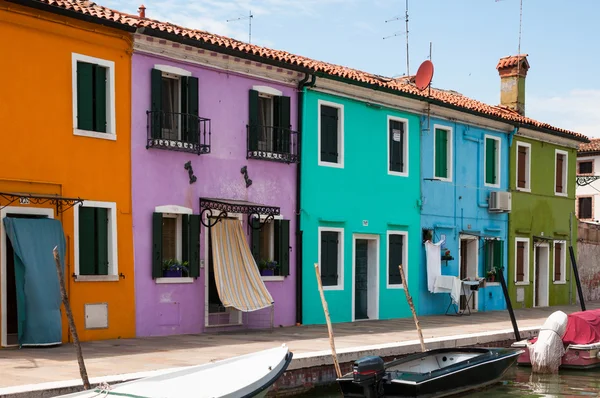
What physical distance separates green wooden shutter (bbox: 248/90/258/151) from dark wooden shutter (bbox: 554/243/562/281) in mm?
15642

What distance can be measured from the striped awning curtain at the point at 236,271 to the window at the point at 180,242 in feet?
1.48

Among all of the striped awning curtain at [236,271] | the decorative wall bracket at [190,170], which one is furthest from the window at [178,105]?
the striped awning curtain at [236,271]

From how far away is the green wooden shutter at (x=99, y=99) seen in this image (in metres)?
16.8

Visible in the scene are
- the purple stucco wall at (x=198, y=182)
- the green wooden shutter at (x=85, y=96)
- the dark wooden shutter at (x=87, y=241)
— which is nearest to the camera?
the dark wooden shutter at (x=87, y=241)

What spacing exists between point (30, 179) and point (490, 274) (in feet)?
52.8

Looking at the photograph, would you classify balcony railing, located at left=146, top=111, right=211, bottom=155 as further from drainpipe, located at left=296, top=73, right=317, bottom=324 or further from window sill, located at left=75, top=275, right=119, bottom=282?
drainpipe, located at left=296, top=73, right=317, bottom=324

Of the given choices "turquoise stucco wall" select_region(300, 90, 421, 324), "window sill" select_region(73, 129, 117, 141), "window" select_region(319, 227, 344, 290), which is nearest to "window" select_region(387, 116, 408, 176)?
"turquoise stucco wall" select_region(300, 90, 421, 324)

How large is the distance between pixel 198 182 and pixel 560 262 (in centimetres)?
1767

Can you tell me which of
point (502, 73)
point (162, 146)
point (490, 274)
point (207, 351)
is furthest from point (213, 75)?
point (502, 73)

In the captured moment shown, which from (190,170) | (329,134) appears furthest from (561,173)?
(190,170)

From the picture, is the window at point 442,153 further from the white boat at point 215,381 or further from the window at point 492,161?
the white boat at point 215,381

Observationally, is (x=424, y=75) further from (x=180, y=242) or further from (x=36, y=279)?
(x=36, y=279)

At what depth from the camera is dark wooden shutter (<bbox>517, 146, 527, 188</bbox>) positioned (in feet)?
96.9

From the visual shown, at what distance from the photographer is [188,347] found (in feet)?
51.2
